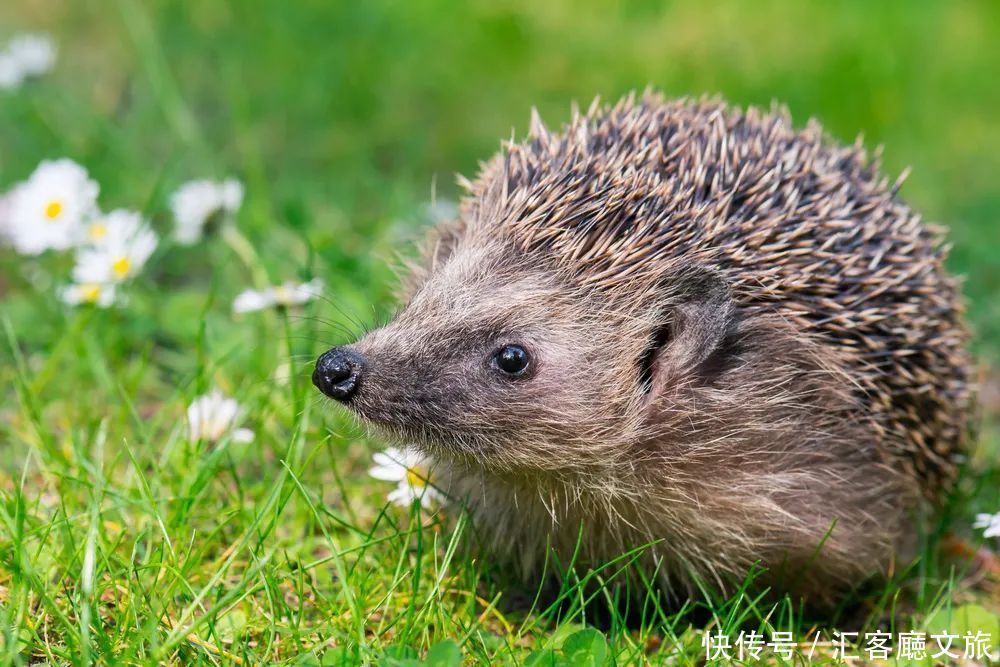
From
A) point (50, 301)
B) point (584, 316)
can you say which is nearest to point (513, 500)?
point (584, 316)

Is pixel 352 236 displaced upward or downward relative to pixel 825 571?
upward

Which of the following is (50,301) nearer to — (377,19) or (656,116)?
(656,116)

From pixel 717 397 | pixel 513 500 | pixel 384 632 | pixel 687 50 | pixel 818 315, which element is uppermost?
pixel 687 50

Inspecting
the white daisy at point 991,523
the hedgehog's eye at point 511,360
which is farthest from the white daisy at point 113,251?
the white daisy at point 991,523

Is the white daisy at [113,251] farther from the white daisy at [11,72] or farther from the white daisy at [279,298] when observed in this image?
the white daisy at [11,72]

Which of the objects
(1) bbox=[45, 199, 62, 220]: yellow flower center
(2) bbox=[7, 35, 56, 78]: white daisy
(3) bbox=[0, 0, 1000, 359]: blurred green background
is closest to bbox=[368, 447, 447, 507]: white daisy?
(3) bbox=[0, 0, 1000, 359]: blurred green background

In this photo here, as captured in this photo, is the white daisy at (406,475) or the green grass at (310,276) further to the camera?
the white daisy at (406,475)

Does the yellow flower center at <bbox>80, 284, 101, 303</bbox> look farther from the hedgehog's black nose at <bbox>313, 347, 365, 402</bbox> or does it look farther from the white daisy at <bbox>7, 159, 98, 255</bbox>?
the hedgehog's black nose at <bbox>313, 347, 365, 402</bbox>

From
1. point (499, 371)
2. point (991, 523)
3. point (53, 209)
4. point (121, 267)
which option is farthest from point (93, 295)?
point (991, 523)
